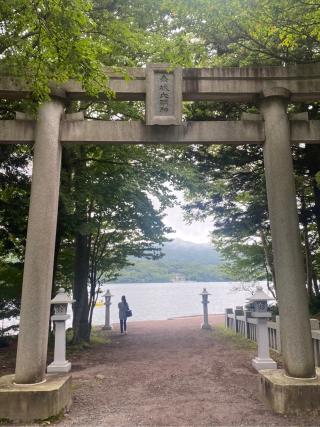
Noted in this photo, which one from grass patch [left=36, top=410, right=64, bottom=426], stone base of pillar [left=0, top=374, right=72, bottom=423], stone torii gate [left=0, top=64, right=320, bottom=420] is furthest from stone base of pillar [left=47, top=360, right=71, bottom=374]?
stone base of pillar [left=0, top=374, right=72, bottom=423]

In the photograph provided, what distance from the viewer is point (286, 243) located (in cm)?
591

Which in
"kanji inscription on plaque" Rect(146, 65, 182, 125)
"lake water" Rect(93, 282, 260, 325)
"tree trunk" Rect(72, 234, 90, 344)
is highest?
"kanji inscription on plaque" Rect(146, 65, 182, 125)

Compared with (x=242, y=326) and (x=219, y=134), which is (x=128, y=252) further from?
(x=219, y=134)

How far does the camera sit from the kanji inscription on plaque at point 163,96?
6270 mm

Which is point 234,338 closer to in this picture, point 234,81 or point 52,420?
point 52,420

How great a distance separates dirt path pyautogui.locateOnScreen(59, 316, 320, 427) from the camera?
5305mm

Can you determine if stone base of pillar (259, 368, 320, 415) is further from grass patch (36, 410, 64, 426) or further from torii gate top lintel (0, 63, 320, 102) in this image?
torii gate top lintel (0, 63, 320, 102)

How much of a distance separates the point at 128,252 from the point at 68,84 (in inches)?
364

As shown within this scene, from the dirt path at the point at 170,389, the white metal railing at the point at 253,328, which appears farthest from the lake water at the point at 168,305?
the dirt path at the point at 170,389

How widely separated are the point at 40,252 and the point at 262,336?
17.0 ft

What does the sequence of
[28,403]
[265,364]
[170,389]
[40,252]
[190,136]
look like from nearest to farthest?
[28,403] < [40,252] < [190,136] < [170,389] < [265,364]

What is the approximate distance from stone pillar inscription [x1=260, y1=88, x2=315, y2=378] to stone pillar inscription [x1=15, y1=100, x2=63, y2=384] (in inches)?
147

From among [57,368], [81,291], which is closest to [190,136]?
[57,368]

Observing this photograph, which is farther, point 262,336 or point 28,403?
point 262,336
